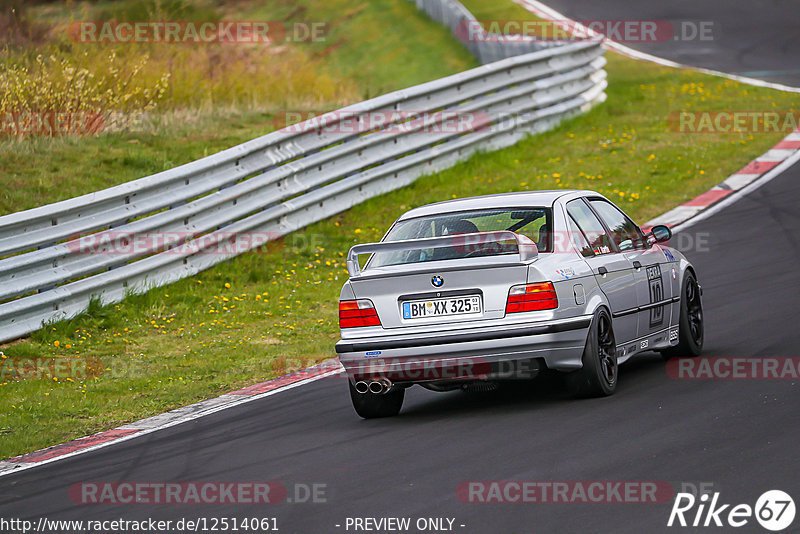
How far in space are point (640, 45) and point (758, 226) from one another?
15.3m

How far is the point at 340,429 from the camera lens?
8.03m

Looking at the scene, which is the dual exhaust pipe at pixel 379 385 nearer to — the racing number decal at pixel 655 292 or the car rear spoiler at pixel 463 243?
the car rear spoiler at pixel 463 243

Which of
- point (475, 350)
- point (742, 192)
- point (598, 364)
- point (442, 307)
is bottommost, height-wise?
point (598, 364)

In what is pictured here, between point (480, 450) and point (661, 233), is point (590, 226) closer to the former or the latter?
point (661, 233)

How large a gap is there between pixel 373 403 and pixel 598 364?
1.62 metres

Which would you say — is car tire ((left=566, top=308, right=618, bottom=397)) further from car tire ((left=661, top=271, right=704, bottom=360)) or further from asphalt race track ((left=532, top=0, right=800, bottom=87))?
asphalt race track ((left=532, top=0, right=800, bottom=87))

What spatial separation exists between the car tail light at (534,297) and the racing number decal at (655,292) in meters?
1.57

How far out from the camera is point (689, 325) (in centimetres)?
949

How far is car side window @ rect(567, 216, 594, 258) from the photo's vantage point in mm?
8297

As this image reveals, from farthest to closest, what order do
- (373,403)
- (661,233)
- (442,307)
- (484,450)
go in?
(661,233) < (373,403) < (442,307) < (484,450)

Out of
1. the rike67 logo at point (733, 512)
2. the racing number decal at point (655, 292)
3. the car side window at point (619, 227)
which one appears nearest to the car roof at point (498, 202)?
the car side window at point (619, 227)

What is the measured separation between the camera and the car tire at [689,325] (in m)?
9.41

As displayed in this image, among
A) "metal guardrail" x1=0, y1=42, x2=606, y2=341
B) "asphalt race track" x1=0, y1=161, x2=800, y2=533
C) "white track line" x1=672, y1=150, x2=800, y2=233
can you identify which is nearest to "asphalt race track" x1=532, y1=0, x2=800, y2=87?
"metal guardrail" x1=0, y1=42, x2=606, y2=341

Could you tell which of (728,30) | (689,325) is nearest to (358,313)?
(689,325)
